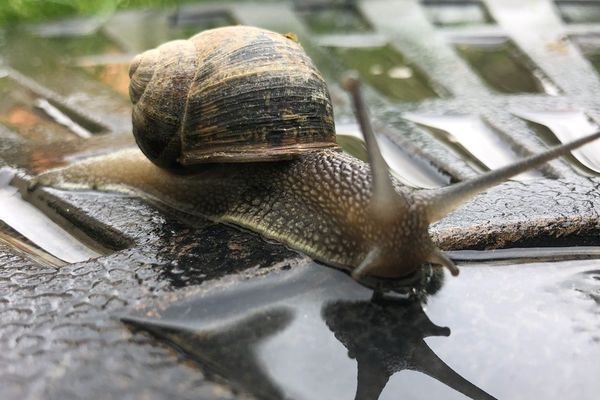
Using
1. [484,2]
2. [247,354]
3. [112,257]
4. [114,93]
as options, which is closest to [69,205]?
[112,257]

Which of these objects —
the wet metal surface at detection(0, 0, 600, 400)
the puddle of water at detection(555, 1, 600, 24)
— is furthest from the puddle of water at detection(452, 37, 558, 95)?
the puddle of water at detection(555, 1, 600, 24)

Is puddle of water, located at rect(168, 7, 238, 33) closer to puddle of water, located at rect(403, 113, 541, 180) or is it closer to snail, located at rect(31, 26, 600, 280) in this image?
puddle of water, located at rect(403, 113, 541, 180)

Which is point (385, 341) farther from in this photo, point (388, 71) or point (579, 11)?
point (579, 11)

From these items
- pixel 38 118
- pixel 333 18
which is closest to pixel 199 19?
pixel 333 18

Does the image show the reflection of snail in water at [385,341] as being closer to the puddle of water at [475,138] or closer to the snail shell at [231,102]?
the snail shell at [231,102]

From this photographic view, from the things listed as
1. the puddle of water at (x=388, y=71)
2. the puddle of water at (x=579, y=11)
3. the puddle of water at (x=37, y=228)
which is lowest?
the puddle of water at (x=37, y=228)

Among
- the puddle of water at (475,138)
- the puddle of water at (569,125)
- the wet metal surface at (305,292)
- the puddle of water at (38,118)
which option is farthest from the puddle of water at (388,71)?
the puddle of water at (38,118)
